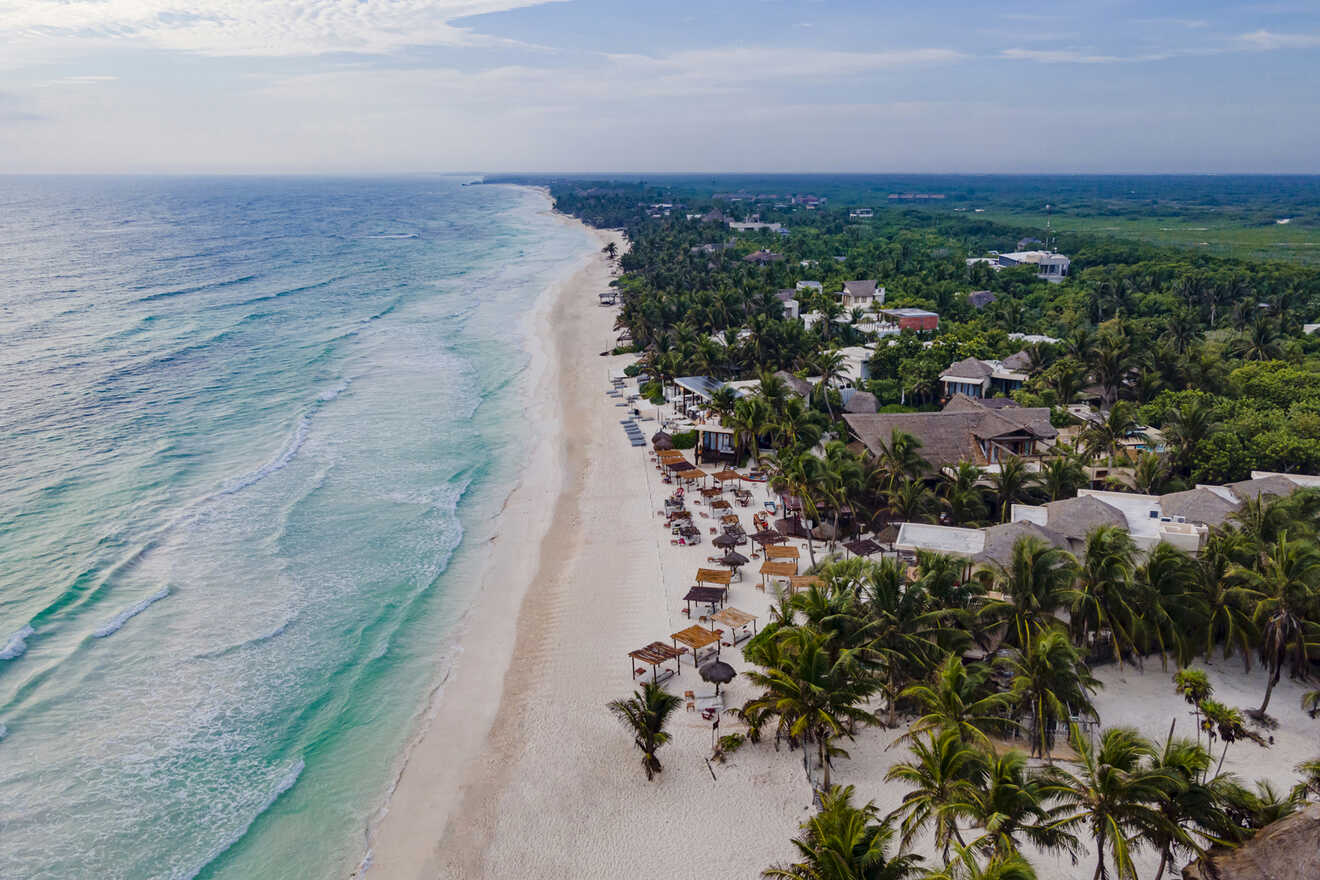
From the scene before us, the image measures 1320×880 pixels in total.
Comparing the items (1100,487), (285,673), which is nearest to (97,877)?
(285,673)

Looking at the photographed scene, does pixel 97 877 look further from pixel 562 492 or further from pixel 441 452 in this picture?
pixel 441 452

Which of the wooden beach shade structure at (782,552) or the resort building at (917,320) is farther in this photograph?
the resort building at (917,320)

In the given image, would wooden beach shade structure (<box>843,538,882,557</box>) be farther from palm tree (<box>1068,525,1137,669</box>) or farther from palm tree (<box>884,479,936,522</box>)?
palm tree (<box>1068,525,1137,669</box>)

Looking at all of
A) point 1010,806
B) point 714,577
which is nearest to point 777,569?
point 714,577

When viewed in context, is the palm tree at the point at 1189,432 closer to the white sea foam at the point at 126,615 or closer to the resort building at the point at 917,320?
the resort building at the point at 917,320

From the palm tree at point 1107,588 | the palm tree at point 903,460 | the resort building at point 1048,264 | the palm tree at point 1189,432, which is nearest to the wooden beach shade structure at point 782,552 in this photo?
the palm tree at point 903,460

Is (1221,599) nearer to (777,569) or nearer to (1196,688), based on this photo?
(1196,688)

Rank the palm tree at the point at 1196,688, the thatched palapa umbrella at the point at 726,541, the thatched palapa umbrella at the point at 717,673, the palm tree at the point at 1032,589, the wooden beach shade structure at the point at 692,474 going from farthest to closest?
the wooden beach shade structure at the point at 692,474
the thatched palapa umbrella at the point at 726,541
the thatched palapa umbrella at the point at 717,673
the palm tree at the point at 1032,589
the palm tree at the point at 1196,688
